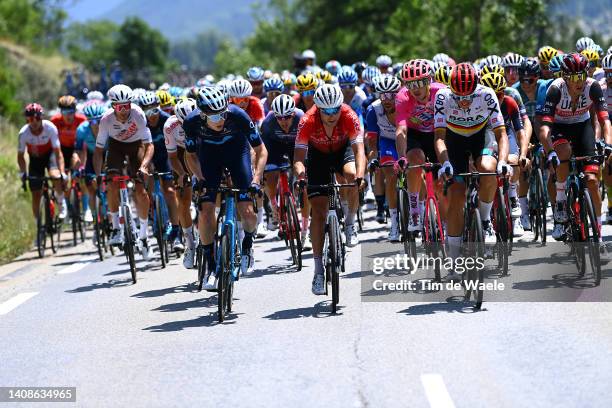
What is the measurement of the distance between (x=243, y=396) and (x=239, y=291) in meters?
4.83

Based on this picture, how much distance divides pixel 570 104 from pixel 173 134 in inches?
174

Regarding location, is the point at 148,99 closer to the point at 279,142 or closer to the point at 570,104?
the point at 279,142

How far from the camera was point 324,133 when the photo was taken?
1101 cm

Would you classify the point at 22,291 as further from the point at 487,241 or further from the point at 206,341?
the point at 487,241

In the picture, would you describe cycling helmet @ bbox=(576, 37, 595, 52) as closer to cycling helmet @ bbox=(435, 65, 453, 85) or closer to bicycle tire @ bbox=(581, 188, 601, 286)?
cycling helmet @ bbox=(435, 65, 453, 85)

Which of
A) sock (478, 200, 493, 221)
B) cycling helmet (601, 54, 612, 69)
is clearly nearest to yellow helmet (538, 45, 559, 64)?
cycling helmet (601, 54, 612, 69)

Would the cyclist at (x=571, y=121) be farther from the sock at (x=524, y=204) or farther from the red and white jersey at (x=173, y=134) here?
the red and white jersey at (x=173, y=134)

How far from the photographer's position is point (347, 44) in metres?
75.2

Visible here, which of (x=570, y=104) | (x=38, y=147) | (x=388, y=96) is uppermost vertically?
(x=388, y=96)

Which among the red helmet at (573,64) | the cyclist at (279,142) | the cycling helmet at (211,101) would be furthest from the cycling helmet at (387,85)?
the cycling helmet at (211,101)

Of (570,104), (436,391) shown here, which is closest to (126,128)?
(570,104)

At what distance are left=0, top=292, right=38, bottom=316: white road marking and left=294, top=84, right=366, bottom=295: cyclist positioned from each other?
338 centimetres

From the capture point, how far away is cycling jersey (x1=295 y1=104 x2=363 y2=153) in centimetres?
1084

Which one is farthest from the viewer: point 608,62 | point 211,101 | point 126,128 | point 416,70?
point 126,128
